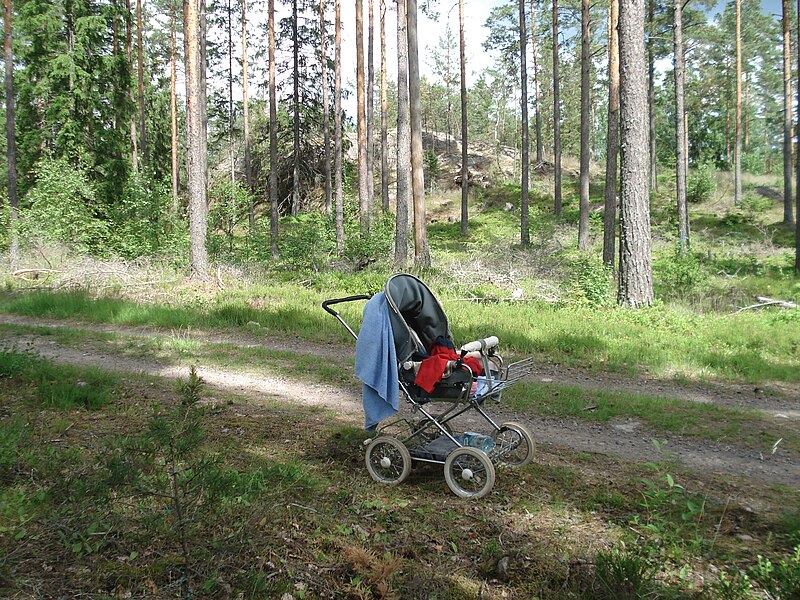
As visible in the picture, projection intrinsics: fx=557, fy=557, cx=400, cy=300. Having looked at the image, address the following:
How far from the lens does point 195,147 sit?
16031 millimetres

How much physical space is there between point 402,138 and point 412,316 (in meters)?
14.0

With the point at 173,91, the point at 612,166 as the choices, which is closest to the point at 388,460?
the point at 612,166

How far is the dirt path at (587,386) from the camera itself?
537 cm

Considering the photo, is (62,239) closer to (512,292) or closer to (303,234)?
(303,234)

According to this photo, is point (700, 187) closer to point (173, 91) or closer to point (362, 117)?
point (362, 117)

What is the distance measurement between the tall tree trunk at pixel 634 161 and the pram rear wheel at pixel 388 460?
9.14 metres

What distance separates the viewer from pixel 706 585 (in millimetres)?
3236

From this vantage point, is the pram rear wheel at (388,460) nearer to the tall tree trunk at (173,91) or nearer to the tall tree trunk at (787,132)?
the tall tree trunk at (173,91)

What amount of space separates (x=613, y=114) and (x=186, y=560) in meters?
21.8

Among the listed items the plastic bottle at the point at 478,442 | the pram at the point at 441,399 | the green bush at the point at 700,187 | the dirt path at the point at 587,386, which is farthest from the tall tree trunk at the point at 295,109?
the plastic bottle at the point at 478,442

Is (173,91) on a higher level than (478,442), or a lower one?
higher

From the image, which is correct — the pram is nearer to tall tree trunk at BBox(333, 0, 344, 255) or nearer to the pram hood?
the pram hood

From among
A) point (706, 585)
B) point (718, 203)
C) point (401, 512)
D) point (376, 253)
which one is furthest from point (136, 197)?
point (718, 203)

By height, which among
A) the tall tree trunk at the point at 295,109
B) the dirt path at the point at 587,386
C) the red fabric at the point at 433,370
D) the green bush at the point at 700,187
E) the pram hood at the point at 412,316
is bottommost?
the dirt path at the point at 587,386
